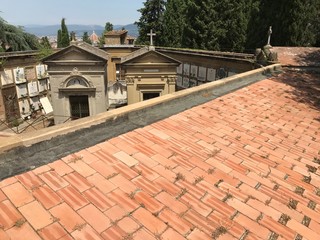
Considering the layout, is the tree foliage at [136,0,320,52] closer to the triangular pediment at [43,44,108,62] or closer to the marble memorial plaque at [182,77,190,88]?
the marble memorial plaque at [182,77,190,88]

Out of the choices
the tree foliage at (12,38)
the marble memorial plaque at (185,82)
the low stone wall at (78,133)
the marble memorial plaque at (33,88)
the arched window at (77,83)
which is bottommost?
the marble memorial plaque at (33,88)

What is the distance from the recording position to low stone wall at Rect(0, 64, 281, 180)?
3.55 metres

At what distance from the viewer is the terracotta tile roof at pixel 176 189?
269cm

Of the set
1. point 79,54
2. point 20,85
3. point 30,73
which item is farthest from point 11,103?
point 79,54

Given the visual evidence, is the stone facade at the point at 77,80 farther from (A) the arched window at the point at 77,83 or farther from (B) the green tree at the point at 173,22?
(B) the green tree at the point at 173,22

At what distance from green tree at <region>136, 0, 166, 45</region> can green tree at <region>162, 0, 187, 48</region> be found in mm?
1626

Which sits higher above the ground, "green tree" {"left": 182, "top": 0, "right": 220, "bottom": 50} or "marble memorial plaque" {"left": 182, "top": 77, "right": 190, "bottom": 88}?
"green tree" {"left": 182, "top": 0, "right": 220, "bottom": 50}

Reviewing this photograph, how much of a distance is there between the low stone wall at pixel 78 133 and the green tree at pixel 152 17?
109 ft

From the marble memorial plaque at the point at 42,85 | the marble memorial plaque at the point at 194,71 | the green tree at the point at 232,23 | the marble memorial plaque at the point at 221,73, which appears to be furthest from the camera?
the green tree at the point at 232,23

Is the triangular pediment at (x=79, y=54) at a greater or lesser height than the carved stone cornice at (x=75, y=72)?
greater

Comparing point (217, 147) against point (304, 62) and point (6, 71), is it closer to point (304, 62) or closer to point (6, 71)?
point (304, 62)

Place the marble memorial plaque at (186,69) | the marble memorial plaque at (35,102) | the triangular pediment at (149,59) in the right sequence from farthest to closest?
the marble memorial plaque at (35,102), the marble memorial plaque at (186,69), the triangular pediment at (149,59)

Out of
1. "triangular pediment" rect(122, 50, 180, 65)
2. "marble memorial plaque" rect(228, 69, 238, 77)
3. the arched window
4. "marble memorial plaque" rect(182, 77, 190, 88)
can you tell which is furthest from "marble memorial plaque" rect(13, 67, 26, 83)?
"marble memorial plaque" rect(228, 69, 238, 77)

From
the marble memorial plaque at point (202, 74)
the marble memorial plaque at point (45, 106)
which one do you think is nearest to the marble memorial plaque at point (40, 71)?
the marble memorial plaque at point (45, 106)
